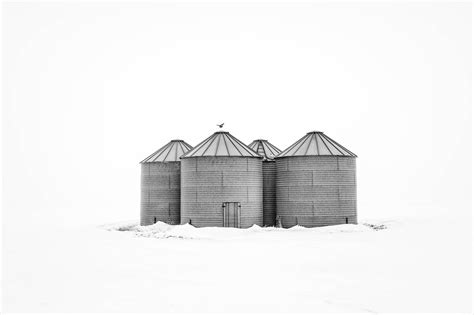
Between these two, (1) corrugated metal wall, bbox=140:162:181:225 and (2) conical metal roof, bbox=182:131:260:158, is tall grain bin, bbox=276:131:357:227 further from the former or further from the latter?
(1) corrugated metal wall, bbox=140:162:181:225

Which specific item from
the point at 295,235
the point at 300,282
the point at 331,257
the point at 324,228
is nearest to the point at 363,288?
the point at 300,282

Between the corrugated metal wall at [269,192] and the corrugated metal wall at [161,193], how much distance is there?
7125mm

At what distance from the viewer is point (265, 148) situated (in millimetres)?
42250

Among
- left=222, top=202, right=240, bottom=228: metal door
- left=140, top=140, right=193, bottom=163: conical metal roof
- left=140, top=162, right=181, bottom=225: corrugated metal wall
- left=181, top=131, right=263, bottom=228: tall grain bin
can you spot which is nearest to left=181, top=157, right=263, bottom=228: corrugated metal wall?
left=181, top=131, right=263, bottom=228: tall grain bin

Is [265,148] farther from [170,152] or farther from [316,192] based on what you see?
[170,152]

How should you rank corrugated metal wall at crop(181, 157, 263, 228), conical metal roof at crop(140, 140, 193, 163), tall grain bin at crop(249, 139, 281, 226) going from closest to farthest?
corrugated metal wall at crop(181, 157, 263, 228), tall grain bin at crop(249, 139, 281, 226), conical metal roof at crop(140, 140, 193, 163)

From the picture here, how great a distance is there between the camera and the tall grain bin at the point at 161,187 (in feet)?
134

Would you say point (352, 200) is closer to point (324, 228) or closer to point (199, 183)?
point (324, 228)

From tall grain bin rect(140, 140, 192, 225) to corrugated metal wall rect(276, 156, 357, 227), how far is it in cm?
879

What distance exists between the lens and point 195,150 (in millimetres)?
37219

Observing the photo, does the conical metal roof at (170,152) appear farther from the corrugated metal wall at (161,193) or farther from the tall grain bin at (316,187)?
the tall grain bin at (316,187)

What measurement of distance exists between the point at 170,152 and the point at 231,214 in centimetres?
965

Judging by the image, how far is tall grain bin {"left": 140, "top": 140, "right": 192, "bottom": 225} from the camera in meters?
40.8

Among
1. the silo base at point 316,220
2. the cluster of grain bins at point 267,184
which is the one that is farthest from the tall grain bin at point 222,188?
the silo base at point 316,220
